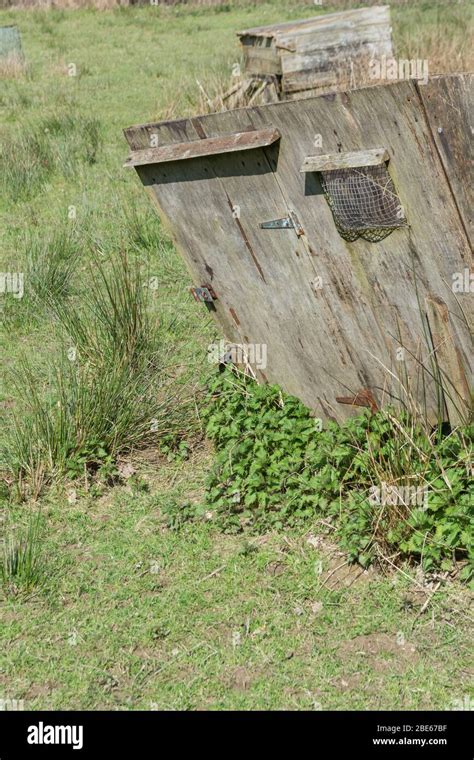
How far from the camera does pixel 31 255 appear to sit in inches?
234

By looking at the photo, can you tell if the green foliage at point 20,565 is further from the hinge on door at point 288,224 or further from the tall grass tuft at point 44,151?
the tall grass tuft at point 44,151

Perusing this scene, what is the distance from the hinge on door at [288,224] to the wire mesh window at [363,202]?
196mm

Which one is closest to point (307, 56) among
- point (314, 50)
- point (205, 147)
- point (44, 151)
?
point (314, 50)

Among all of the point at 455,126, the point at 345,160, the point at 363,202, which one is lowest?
the point at 363,202

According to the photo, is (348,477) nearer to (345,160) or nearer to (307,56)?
(345,160)

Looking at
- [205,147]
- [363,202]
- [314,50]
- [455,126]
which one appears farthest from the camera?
[314,50]

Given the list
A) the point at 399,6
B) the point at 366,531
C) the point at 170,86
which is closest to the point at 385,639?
the point at 366,531

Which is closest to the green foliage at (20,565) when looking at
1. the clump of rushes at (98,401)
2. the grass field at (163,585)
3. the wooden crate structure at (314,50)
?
the grass field at (163,585)

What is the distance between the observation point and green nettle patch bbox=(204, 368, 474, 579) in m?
3.31

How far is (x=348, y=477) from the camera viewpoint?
3.64m

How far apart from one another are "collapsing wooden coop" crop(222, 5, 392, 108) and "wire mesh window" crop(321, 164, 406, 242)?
288 inches

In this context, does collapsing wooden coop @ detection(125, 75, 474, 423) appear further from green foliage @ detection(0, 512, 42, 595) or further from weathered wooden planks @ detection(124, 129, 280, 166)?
green foliage @ detection(0, 512, 42, 595)

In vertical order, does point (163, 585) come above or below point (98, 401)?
below

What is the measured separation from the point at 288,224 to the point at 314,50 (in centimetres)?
761
